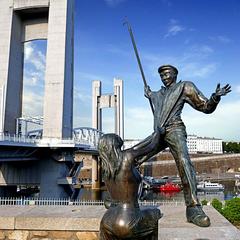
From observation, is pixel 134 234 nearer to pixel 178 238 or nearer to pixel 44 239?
pixel 178 238

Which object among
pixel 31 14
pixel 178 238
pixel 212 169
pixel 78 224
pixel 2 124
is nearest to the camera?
pixel 178 238

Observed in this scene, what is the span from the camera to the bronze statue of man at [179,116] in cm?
376

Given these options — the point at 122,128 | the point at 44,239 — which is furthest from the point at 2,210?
the point at 122,128

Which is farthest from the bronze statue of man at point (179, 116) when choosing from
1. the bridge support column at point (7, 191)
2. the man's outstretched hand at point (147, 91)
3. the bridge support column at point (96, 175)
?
the bridge support column at point (96, 175)

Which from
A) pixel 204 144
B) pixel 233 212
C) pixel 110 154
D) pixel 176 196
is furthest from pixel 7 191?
pixel 204 144

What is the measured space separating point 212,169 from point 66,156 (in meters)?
39.5

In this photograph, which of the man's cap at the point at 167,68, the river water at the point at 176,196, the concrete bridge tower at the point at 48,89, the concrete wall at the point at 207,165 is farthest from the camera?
the concrete wall at the point at 207,165

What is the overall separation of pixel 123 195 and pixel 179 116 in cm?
185

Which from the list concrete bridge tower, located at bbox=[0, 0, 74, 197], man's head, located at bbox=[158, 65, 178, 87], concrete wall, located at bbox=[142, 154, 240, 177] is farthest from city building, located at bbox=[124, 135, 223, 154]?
man's head, located at bbox=[158, 65, 178, 87]

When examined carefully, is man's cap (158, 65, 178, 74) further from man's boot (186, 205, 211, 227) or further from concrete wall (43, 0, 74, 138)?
concrete wall (43, 0, 74, 138)

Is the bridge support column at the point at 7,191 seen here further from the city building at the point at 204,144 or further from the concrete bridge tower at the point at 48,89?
the city building at the point at 204,144

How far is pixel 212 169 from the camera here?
5956 centimetres

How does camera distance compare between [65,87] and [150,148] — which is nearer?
[150,148]

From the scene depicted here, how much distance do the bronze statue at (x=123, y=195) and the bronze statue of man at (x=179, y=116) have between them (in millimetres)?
1400
